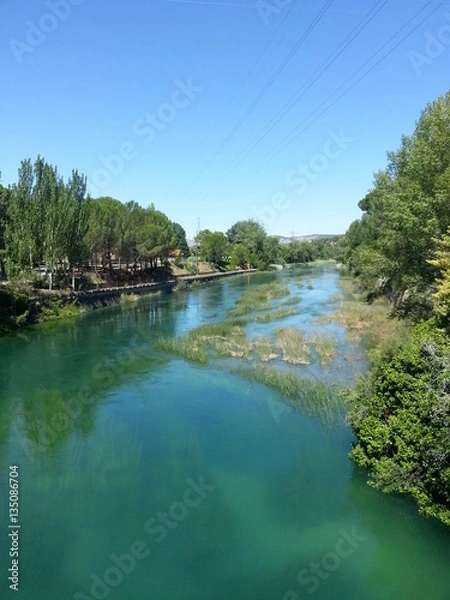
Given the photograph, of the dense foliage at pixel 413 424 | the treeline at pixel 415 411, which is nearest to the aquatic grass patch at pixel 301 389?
the treeline at pixel 415 411

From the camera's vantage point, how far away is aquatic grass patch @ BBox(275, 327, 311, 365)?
69.3 ft

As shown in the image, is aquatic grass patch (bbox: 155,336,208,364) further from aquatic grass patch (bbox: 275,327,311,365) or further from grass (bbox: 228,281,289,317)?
grass (bbox: 228,281,289,317)

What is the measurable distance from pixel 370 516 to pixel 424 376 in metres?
3.33

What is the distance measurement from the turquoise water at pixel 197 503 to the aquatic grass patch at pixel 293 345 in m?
2.14

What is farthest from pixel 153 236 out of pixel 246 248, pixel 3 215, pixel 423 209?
pixel 423 209

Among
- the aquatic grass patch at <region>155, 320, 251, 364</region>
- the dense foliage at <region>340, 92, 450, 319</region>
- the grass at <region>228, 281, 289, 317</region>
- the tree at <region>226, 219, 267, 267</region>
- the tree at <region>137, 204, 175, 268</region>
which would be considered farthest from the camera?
the tree at <region>226, 219, 267, 267</region>

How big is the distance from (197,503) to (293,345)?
525 inches

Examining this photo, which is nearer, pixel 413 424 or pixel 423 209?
pixel 413 424

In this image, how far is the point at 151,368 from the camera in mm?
21031

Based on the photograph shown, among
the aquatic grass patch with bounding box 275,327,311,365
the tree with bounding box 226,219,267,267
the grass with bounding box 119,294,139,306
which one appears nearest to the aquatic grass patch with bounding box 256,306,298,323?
the aquatic grass patch with bounding box 275,327,311,365

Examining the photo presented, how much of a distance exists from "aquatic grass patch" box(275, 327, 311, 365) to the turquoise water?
2136mm

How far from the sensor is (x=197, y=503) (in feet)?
35.0

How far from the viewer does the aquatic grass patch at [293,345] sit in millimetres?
21109

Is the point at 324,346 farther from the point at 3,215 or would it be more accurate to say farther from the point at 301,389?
the point at 3,215
